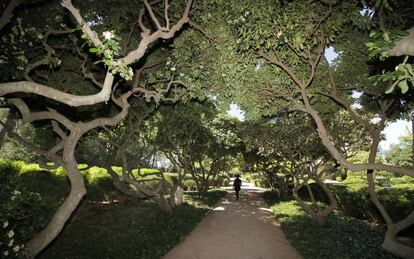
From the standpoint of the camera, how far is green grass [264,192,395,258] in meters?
9.05

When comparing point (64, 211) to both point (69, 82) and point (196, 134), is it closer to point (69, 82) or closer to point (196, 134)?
point (69, 82)

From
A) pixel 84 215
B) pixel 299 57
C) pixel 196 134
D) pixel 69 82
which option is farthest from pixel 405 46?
pixel 196 134

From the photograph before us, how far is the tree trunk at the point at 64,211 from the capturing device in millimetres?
5828

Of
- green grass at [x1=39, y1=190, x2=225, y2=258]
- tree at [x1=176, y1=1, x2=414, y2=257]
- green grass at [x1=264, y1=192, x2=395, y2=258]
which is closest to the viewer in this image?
tree at [x1=176, y1=1, x2=414, y2=257]

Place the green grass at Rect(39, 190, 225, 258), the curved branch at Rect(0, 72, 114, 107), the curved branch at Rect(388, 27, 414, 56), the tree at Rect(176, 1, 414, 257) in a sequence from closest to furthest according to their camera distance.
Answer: the curved branch at Rect(388, 27, 414, 56) < the curved branch at Rect(0, 72, 114, 107) < the tree at Rect(176, 1, 414, 257) < the green grass at Rect(39, 190, 225, 258)

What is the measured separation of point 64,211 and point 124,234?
5498 millimetres

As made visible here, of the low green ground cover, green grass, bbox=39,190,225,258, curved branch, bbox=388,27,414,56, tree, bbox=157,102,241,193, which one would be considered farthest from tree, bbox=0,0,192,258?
tree, bbox=157,102,241,193

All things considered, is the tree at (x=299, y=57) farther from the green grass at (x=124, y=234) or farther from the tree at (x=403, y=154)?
the tree at (x=403, y=154)

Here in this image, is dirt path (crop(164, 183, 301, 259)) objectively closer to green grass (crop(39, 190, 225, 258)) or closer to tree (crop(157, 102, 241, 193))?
green grass (crop(39, 190, 225, 258))

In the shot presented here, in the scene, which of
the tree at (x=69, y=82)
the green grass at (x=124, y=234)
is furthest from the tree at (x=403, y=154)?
the tree at (x=69, y=82)

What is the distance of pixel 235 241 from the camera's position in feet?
36.7

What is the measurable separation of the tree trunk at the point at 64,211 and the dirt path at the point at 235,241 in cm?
401

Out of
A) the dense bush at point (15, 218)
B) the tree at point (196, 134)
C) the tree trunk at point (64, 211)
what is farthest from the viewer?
the tree at point (196, 134)

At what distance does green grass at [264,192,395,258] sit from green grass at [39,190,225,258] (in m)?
4.74
